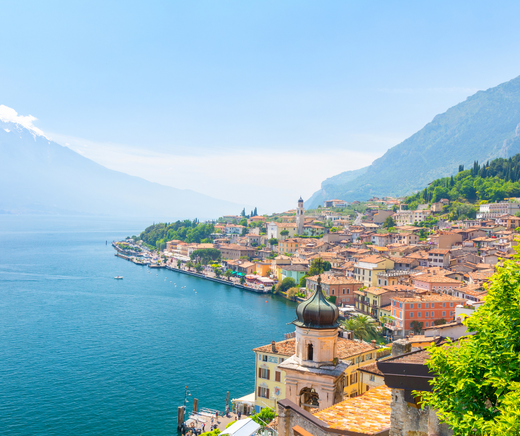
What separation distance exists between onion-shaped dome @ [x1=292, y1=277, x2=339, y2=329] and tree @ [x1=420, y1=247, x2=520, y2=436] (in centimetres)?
555

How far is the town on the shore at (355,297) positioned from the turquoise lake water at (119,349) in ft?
11.4

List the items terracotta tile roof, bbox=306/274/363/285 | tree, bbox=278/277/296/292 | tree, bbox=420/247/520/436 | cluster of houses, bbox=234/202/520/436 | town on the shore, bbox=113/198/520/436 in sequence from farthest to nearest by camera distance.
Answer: tree, bbox=278/277/296/292 < terracotta tile roof, bbox=306/274/363/285 < town on the shore, bbox=113/198/520/436 < cluster of houses, bbox=234/202/520/436 < tree, bbox=420/247/520/436

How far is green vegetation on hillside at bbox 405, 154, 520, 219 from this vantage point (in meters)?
96.9

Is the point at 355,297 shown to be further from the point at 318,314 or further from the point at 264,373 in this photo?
the point at 318,314

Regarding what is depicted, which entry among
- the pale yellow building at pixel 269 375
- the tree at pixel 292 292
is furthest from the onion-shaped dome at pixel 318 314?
the tree at pixel 292 292

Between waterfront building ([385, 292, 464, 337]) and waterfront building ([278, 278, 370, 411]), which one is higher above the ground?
waterfront building ([278, 278, 370, 411])

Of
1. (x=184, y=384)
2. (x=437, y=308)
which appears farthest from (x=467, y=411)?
(x=437, y=308)

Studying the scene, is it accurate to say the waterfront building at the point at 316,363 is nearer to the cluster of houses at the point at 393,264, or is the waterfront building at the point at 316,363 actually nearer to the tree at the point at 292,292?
the cluster of houses at the point at 393,264

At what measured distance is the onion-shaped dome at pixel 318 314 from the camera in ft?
39.7

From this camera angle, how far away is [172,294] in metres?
71.5

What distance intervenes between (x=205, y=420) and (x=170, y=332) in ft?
73.3

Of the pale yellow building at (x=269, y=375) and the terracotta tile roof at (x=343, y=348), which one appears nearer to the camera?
the terracotta tile roof at (x=343, y=348)

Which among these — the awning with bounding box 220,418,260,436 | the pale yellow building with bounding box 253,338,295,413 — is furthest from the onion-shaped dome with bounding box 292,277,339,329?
the pale yellow building with bounding box 253,338,295,413

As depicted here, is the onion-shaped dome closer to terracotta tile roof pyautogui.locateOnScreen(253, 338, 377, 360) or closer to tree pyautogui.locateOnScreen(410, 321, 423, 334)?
terracotta tile roof pyautogui.locateOnScreen(253, 338, 377, 360)
